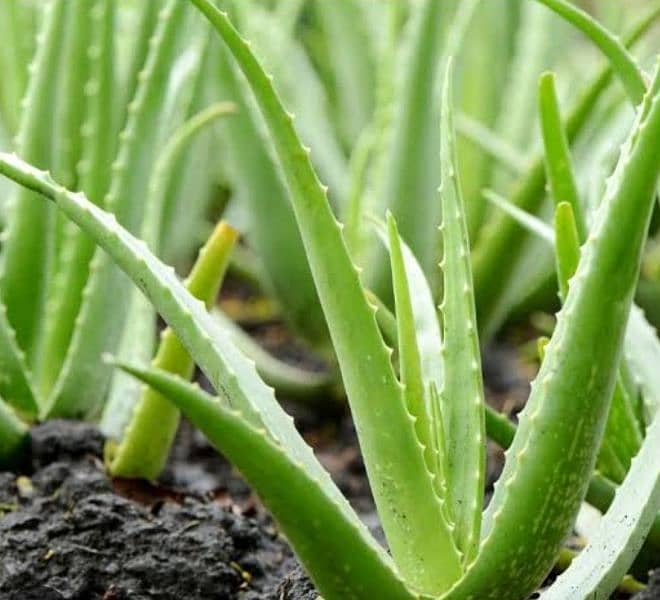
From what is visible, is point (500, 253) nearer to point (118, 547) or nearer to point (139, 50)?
point (139, 50)

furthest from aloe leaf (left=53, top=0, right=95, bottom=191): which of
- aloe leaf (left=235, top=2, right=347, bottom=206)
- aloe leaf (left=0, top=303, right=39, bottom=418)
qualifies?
aloe leaf (left=235, top=2, right=347, bottom=206)

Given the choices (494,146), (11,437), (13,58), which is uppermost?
(494,146)

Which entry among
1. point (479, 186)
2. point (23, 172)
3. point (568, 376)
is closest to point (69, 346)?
point (23, 172)

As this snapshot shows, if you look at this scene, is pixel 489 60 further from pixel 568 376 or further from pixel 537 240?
pixel 568 376

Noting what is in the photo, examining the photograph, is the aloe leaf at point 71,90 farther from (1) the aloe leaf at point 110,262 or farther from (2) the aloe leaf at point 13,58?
(2) the aloe leaf at point 13,58

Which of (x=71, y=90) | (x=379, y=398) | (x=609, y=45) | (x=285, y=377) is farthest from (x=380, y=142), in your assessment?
(x=379, y=398)

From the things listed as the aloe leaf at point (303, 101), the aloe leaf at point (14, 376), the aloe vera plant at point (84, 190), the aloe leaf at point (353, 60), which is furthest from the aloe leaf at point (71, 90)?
the aloe leaf at point (353, 60)
